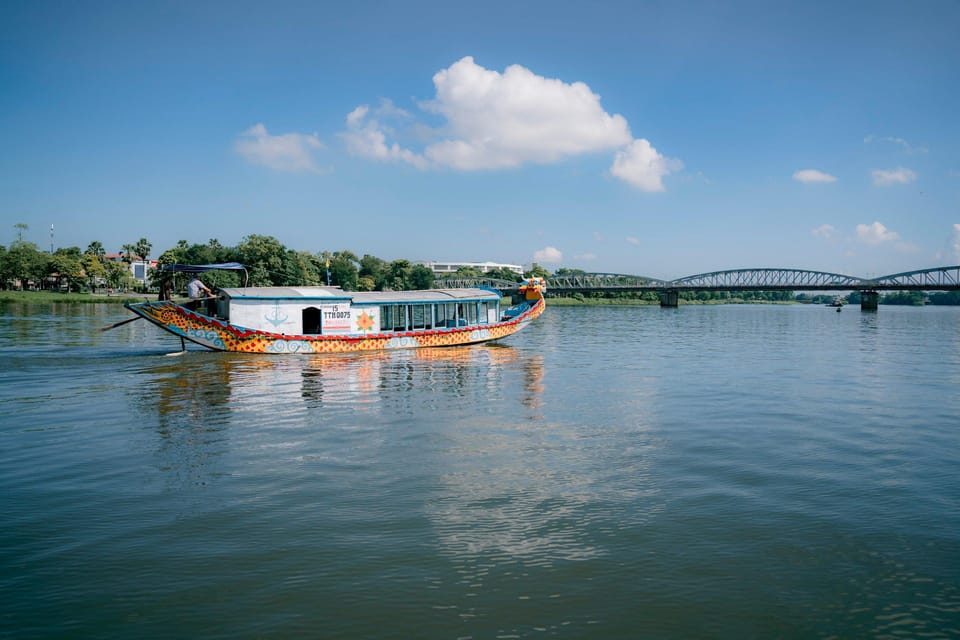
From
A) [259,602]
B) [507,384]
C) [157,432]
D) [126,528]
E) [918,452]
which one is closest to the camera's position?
[259,602]

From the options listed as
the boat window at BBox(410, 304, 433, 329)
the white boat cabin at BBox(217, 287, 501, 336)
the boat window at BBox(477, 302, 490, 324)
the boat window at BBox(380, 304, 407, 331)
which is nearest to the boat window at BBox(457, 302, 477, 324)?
the white boat cabin at BBox(217, 287, 501, 336)

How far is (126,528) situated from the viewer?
9.02 metres

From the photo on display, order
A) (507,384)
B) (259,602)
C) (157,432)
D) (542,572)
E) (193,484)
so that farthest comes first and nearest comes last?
(507,384)
(157,432)
(193,484)
(542,572)
(259,602)

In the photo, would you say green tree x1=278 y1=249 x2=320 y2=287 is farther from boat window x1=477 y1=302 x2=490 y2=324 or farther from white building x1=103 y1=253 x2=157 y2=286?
boat window x1=477 y1=302 x2=490 y2=324

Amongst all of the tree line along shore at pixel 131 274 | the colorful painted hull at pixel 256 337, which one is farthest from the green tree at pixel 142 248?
the colorful painted hull at pixel 256 337

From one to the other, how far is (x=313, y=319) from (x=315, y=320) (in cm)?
13

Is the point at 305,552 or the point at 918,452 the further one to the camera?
the point at 918,452

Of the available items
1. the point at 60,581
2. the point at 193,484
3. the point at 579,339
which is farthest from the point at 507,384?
the point at 579,339

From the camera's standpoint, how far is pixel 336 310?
32250 mm

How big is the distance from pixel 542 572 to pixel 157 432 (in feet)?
36.9

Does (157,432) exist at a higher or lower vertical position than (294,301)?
lower

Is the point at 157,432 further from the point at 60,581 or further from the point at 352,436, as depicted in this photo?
the point at 60,581

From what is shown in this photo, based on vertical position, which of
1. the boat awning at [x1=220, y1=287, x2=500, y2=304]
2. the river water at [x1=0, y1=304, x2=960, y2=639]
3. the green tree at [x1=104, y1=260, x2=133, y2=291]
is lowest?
the river water at [x1=0, y1=304, x2=960, y2=639]

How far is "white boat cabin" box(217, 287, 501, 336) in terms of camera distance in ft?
100
